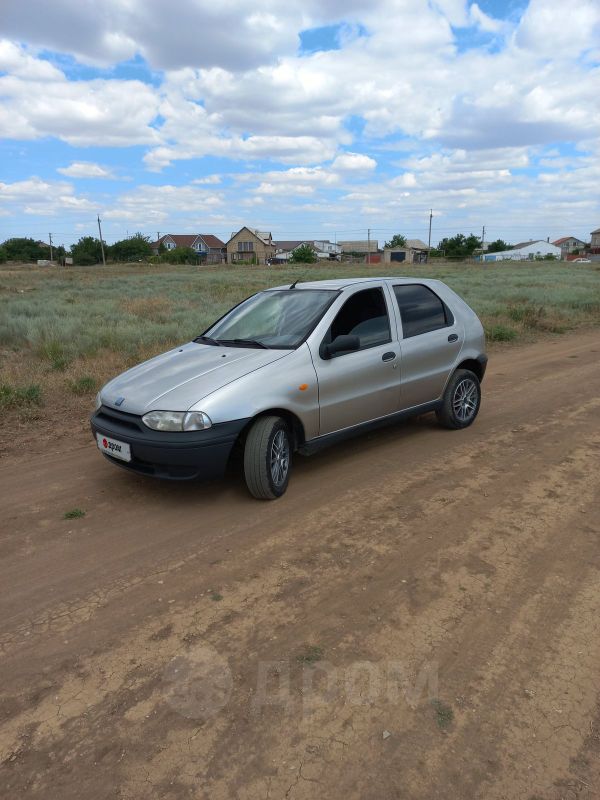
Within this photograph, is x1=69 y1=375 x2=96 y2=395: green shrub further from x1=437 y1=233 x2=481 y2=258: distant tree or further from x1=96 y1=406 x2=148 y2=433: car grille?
x1=437 y1=233 x2=481 y2=258: distant tree

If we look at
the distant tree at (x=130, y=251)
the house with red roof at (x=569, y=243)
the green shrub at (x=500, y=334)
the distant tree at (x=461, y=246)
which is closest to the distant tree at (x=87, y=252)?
the distant tree at (x=130, y=251)

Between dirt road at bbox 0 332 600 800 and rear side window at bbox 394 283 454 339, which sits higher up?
rear side window at bbox 394 283 454 339

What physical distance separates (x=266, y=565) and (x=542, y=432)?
3792mm

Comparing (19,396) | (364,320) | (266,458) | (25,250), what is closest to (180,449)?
(266,458)

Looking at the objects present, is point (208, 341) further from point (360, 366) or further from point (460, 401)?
point (460, 401)

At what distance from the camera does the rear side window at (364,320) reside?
492 centimetres

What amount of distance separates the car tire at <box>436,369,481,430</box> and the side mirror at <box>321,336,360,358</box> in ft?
5.45

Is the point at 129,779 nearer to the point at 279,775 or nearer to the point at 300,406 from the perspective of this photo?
the point at 279,775

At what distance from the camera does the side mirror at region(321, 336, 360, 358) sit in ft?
15.4

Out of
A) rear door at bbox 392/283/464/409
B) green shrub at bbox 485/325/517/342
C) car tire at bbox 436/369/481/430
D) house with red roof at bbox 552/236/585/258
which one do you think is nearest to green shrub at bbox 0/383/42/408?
rear door at bbox 392/283/464/409

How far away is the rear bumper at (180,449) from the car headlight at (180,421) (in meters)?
0.04

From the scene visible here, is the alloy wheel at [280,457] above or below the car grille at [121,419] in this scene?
below

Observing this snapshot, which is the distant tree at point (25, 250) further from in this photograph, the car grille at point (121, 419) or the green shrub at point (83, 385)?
the car grille at point (121, 419)

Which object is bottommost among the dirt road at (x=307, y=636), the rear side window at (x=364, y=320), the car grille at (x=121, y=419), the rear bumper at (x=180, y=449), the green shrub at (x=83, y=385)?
the dirt road at (x=307, y=636)
